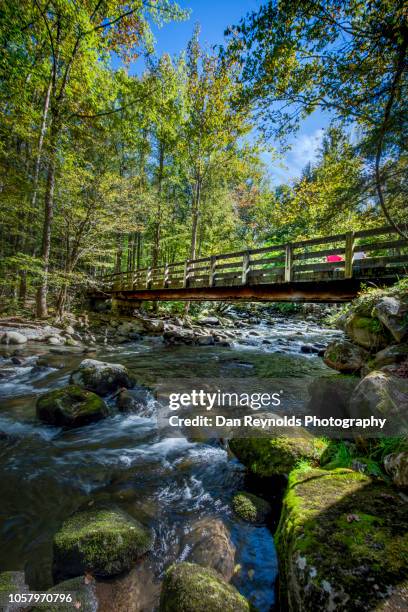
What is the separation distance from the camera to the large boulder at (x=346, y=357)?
186 inches

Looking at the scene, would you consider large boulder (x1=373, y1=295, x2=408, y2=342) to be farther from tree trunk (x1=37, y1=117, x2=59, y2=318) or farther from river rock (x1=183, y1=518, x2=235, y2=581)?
tree trunk (x1=37, y1=117, x2=59, y2=318)

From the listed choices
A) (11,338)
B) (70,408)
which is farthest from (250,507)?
(11,338)

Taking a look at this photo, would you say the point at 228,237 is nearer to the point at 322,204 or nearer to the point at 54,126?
the point at 54,126

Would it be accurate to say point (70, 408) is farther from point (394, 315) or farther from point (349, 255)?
point (349, 255)

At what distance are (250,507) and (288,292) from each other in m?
6.11

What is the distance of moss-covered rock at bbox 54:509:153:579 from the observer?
207 cm

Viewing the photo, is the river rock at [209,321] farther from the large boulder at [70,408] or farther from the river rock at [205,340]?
the large boulder at [70,408]

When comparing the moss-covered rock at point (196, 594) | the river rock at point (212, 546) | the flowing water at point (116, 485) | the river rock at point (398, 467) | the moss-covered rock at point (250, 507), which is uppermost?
the river rock at point (398, 467)

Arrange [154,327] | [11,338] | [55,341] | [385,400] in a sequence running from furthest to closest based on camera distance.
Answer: [154,327]
[55,341]
[11,338]
[385,400]

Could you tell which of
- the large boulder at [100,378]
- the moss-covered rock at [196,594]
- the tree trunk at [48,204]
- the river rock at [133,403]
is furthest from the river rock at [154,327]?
the moss-covered rock at [196,594]

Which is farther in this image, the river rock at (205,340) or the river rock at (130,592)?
the river rock at (205,340)

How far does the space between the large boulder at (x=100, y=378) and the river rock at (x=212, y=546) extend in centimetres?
388

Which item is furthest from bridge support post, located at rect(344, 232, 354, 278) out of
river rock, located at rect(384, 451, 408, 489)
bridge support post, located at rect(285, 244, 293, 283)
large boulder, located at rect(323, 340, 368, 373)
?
river rock, located at rect(384, 451, 408, 489)

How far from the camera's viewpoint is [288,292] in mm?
8000
